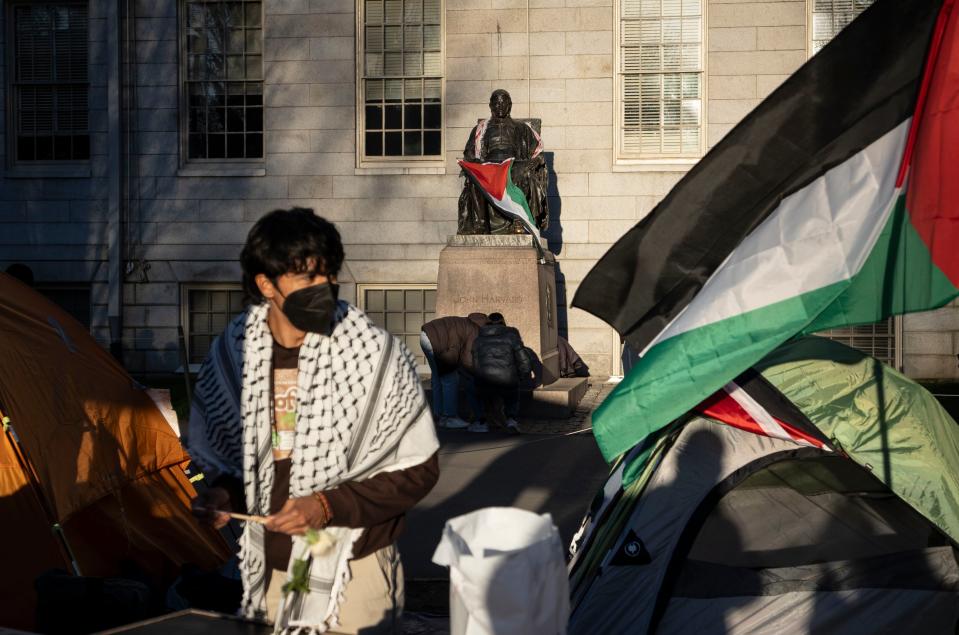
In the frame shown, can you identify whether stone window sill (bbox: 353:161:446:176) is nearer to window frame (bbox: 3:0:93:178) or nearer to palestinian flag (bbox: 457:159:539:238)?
palestinian flag (bbox: 457:159:539:238)

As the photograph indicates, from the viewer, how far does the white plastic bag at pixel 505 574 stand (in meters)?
2.36

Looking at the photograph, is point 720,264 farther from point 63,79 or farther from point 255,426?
point 63,79

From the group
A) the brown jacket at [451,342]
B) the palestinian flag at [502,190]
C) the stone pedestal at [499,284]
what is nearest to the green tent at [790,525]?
the brown jacket at [451,342]

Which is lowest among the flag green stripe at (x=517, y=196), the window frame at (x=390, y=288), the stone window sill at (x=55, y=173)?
the window frame at (x=390, y=288)

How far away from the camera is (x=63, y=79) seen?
779 inches

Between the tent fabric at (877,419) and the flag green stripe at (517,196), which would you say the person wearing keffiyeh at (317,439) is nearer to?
the tent fabric at (877,419)

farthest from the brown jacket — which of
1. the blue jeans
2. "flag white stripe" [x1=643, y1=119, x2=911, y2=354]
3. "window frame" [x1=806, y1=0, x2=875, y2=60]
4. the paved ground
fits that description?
"flag white stripe" [x1=643, y1=119, x2=911, y2=354]

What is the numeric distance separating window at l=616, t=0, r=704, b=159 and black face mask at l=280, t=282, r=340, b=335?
16.1m

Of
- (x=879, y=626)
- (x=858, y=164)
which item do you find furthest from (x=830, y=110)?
(x=879, y=626)

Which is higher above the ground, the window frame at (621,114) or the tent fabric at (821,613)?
the window frame at (621,114)

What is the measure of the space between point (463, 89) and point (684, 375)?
15.3 metres

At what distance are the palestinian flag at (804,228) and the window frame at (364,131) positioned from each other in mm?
14568

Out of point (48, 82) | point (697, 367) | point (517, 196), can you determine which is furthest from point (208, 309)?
point (697, 367)

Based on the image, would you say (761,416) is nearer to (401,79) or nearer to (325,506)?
(325,506)
